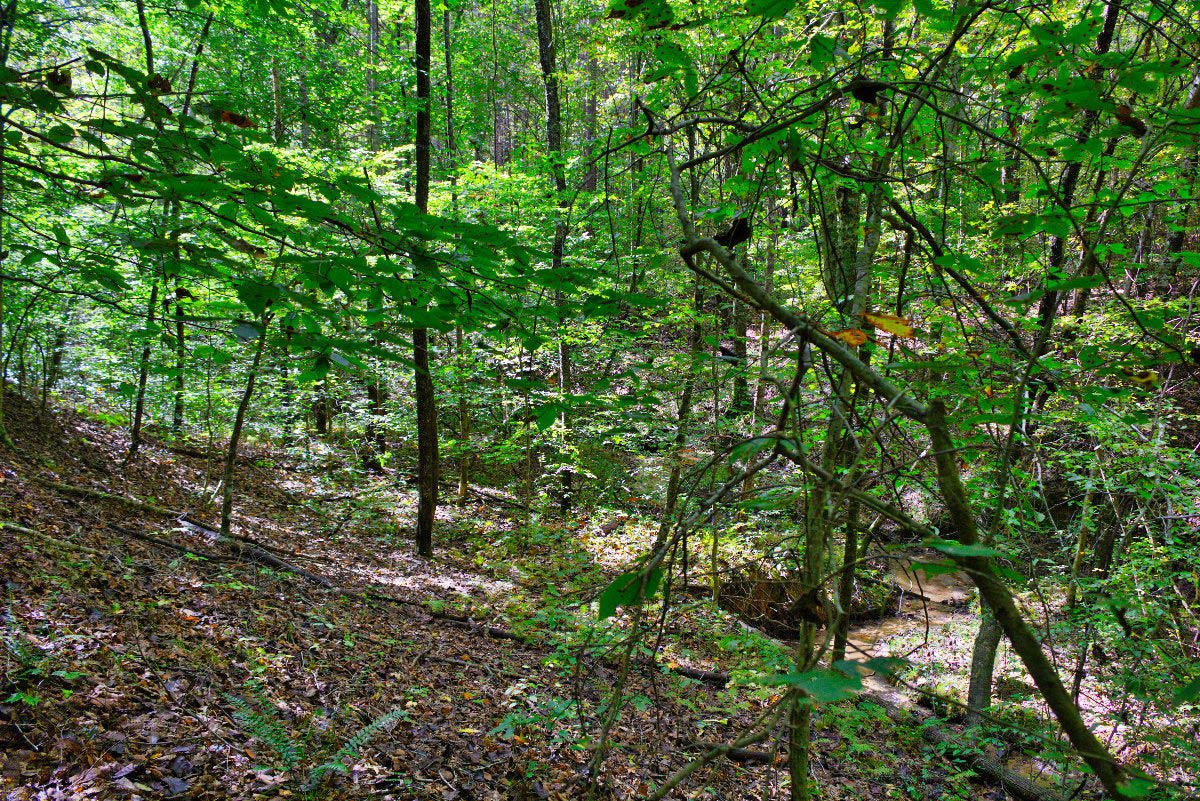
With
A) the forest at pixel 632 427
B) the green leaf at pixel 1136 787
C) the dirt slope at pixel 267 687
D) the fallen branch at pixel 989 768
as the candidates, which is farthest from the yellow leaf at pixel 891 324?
the fallen branch at pixel 989 768

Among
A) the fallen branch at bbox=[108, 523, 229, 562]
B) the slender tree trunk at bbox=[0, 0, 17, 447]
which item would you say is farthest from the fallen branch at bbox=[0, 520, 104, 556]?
the slender tree trunk at bbox=[0, 0, 17, 447]

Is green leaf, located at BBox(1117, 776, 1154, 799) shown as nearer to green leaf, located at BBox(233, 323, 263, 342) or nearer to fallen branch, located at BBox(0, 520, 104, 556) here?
green leaf, located at BBox(233, 323, 263, 342)

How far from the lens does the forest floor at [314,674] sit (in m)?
2.99

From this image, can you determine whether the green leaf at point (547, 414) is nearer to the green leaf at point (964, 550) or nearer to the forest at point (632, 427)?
the forest at point (632, 427)

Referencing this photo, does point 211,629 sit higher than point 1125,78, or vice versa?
point 1125,78

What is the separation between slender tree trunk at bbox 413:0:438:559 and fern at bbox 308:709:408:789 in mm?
4418

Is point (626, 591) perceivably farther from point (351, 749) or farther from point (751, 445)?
point (351, 749)

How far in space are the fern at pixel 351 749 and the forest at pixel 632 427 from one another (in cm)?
4

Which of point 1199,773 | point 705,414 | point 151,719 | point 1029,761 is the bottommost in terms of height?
point 1029,761

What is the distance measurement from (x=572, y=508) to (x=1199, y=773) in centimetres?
831

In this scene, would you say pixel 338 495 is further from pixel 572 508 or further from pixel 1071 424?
pixel 1071 424

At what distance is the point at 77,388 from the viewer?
10.3 m

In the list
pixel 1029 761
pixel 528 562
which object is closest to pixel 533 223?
pixel 528 562

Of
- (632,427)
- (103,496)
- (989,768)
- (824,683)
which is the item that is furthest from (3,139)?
(989,768)
